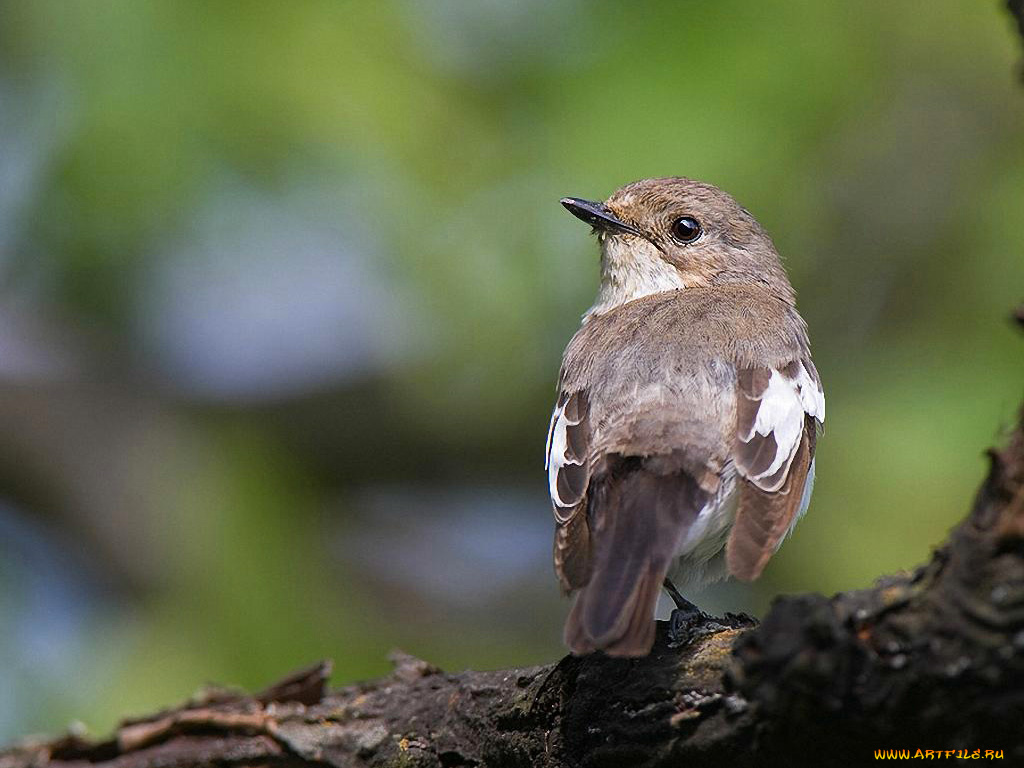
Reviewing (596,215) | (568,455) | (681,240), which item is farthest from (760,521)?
(681,240)

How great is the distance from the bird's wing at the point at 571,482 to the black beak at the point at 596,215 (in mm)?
1097

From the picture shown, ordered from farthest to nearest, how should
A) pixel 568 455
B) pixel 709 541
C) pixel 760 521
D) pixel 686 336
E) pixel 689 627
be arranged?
1. pixel 686 336
2. pixel 709 541
3. pixel 568 455
4. pixel 760 521
5. pixel 689 627

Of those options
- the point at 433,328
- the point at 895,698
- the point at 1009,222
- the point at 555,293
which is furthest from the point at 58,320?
the point at 895,698

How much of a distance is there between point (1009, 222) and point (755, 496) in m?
2.66

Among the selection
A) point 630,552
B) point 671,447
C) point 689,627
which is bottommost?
point 689,627

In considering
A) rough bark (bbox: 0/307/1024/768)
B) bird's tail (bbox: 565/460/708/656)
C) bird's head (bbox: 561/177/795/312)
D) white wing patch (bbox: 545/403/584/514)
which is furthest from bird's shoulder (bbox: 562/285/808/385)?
rough bark (bbox: 0/307/1024/768)

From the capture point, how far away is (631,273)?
6570 mm

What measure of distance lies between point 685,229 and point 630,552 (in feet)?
9.64

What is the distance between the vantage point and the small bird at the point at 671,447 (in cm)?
407

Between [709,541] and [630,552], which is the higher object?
[709,541]

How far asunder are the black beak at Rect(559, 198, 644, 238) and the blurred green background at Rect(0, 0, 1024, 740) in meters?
0.10

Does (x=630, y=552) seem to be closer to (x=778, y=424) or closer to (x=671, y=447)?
(x=671, y=447)

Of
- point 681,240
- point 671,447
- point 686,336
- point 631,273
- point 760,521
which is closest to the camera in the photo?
point 760,521

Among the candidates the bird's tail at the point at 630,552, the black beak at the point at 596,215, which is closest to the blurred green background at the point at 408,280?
the black beak at the point at 596,215
